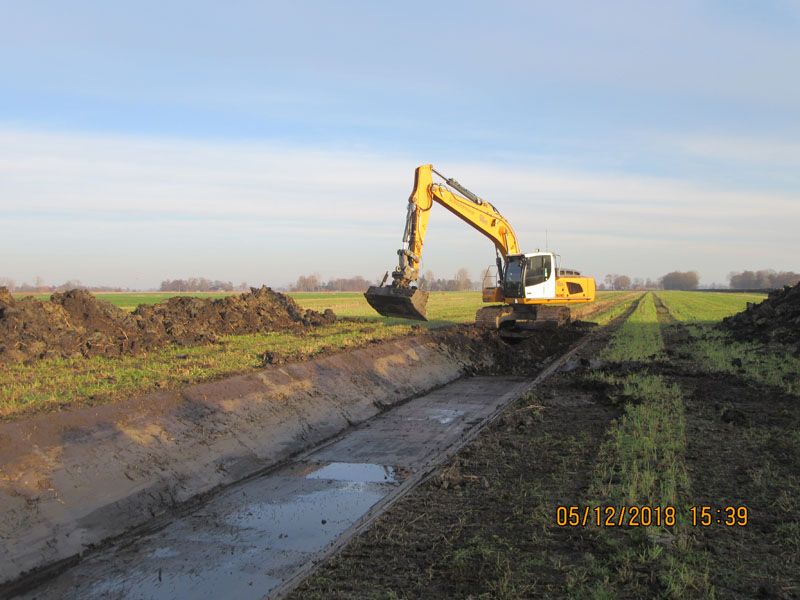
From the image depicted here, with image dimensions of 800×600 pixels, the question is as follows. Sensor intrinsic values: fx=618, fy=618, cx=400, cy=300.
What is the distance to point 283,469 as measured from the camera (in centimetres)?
930

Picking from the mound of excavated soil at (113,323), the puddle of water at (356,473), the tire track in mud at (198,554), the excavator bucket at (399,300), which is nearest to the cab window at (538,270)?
the excavator bucket at (399,300)

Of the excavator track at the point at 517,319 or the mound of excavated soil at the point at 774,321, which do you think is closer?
the mound of excavated soil at the point at 774,321

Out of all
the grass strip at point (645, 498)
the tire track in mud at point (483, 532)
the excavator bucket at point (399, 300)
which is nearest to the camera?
the grass strip at point (645, 498)

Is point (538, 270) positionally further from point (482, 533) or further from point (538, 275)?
point (482, 533)

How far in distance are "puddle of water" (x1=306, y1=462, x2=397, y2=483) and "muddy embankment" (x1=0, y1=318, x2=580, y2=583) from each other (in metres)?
0.92

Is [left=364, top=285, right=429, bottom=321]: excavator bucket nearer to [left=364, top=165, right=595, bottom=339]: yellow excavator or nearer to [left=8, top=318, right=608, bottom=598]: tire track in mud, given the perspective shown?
[left=364, top=165, right=595, bottom=339]: yellow excavator

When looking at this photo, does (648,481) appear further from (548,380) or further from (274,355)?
(274,355)

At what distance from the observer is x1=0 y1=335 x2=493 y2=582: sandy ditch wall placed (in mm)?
6457

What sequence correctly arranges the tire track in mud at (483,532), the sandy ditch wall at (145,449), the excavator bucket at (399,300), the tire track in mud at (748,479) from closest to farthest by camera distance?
1. the tire track in mud at (748,479)
2. the tire track in mud at (483,532)
3. the sandy ditch wall at (145,449)
4. the excavator bucket at (399,300)

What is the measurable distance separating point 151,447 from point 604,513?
5.81 m

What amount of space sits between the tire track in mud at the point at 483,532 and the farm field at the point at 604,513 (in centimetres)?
2

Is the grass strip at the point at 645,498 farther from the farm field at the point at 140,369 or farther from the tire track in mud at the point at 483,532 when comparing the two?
the farm field at the point at 140,369

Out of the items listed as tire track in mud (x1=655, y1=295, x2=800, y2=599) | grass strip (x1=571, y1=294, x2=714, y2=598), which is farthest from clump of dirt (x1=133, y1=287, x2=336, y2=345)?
tire track in mud (x1=655, y1=295, x2=800, y2=599)

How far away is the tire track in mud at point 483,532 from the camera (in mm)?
4973
